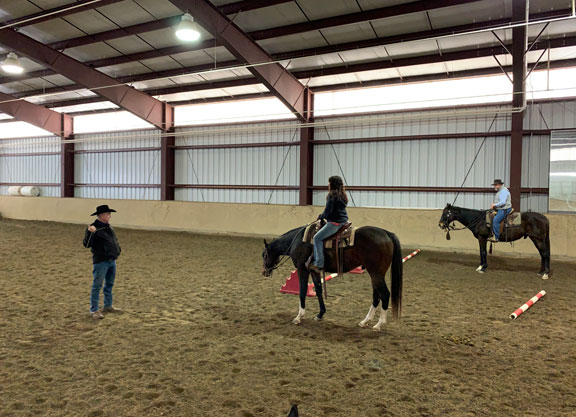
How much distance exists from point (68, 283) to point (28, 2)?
844cm

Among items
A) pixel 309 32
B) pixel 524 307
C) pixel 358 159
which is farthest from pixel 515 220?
pixel 309 32

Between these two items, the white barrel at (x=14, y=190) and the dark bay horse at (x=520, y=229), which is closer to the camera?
Answer: the dark bay horse at (x=520, y=229)

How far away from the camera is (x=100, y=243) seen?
17.4ft

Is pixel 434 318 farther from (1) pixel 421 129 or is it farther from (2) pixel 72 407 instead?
(1) pixel 421 129

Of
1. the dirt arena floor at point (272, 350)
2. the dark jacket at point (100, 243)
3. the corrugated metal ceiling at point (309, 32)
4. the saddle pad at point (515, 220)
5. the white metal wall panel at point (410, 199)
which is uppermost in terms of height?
the corrugated metal ceiling at point (309, 32)

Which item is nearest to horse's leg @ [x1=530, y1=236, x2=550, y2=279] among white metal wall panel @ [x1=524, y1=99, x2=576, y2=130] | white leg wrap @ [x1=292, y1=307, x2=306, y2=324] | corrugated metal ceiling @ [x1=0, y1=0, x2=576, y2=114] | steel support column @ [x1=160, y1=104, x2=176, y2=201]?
white metal wall panel @ [x1=524, y1=99, x2=576, y2=130]

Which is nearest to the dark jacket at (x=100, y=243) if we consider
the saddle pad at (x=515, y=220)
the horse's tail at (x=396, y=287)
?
the horse's tail at (x=396, y=287)

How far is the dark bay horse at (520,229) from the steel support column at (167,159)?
42.6ft

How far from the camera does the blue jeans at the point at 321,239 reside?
5.21m

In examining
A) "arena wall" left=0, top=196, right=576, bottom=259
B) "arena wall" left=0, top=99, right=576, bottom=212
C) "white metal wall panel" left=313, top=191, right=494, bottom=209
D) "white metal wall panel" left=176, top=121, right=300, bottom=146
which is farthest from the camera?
"white metal wall panel" left=176, top=121, right=300, bottom=146

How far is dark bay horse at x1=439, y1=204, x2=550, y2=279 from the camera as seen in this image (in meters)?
8.66

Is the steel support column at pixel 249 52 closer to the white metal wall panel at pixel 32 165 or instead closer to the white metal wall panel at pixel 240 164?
the white metal wall panel at pixel 240 164

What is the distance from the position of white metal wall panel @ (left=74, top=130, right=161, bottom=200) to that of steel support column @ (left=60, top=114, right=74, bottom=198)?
27 cm

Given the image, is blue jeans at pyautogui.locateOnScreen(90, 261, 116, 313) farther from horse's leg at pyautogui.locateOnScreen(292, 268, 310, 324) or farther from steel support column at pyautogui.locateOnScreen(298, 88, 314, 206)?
steel support column at pyautogui.locateOnScreen(298, 88, 314, 206)
